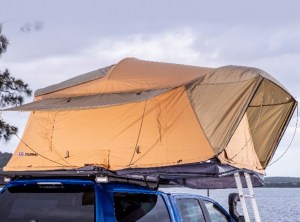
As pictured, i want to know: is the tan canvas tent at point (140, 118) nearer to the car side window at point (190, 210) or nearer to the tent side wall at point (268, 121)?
the car side window at point (190, 210)

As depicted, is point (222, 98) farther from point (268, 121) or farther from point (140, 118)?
point (268, 121)

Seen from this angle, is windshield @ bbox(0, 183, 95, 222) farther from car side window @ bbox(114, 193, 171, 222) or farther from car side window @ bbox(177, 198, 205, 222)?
car side window @ bbox(177, 198, 205, 222)

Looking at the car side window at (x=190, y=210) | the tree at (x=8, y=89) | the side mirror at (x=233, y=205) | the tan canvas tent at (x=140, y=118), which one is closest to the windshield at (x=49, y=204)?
the tan canvas tent at (x=140, y=118)

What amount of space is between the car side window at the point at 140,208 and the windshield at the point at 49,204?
14.2 inches

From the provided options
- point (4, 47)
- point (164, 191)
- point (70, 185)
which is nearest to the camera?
point (70, 185)

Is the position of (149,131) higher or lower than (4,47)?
lower

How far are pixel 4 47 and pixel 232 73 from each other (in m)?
24.4

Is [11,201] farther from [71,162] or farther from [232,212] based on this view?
[232,212]

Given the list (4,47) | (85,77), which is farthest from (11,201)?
(4,47)

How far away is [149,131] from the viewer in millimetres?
8367

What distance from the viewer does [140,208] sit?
6.89m

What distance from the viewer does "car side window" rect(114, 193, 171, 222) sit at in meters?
6.62

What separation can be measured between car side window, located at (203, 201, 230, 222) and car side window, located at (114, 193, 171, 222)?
4.69 feet

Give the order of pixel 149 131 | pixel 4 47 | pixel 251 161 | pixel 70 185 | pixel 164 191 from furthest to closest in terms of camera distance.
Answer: pixel 4 47 → pixel 251 161 → pixel 149 131 → pixel 164 191 → pixel 70 185
